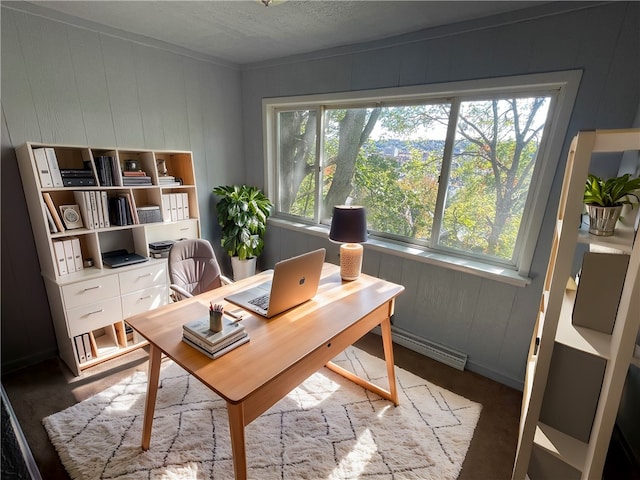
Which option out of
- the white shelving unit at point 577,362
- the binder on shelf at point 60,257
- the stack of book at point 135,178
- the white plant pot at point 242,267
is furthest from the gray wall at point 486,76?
the binder on shelf at point 60,257

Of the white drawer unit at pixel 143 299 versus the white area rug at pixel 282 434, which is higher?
the white drawer unit at pixel 143 299

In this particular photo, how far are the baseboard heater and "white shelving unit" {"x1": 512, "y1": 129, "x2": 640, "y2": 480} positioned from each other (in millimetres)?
991

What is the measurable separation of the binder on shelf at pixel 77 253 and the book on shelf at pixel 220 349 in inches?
58.4

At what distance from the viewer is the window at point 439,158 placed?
200 cm

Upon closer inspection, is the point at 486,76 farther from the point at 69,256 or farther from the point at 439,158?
the point at 69,256

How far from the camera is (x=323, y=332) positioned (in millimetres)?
1461

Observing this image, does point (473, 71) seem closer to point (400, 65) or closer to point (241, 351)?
point (400, 65)

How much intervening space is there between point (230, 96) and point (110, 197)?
1632 millimetres

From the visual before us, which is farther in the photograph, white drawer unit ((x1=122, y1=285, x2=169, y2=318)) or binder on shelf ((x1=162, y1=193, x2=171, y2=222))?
binder on shelf ((x1=162, y1=193, x2=171, y2=222))

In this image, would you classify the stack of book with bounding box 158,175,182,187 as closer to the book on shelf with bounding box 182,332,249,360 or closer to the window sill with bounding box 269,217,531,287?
the window sill with bounding box 269,217,531,287

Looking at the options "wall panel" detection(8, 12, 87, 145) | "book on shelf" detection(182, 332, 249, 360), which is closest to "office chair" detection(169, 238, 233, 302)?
"book on shelf" detection(182, 332, 249, 360)

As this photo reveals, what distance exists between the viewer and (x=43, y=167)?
1.99 meters

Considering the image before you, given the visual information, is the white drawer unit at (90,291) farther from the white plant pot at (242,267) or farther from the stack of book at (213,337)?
the stack of book at (213,337)

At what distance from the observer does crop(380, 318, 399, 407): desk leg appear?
1.95 meters
